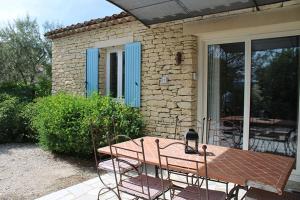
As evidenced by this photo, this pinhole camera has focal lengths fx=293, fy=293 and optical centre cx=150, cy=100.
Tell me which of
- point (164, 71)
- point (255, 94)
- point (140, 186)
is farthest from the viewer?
point (164, 71)

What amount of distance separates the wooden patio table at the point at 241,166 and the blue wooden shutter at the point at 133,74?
3.04m

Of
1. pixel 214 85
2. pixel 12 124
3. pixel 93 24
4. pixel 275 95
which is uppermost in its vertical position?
pixel 93 24

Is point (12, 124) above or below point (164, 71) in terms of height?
below

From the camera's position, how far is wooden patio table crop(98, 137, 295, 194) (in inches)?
98.9

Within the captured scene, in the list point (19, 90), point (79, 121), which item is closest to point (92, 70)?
point (79, 121)

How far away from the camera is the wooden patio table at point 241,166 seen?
2.51 meters

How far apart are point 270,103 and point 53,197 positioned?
3880mm

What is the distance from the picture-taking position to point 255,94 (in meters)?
5.29

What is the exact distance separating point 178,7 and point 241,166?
10.6 ft

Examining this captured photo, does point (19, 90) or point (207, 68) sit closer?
point (207, 68)

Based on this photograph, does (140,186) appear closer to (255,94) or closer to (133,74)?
(255,94)

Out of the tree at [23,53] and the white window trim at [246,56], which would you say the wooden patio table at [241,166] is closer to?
the white window trim at [246,56]

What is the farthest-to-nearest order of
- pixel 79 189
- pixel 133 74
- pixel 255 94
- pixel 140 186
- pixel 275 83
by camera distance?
1. pixel 133 74
2. pixel 255 94
3. pixel 275 83
4. pixel 79 189
5. pixel 140 186

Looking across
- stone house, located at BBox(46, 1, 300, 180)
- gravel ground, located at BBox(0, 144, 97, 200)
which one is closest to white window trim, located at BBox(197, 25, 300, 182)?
stone house, located at BBox(46, 1, 300, 180)
